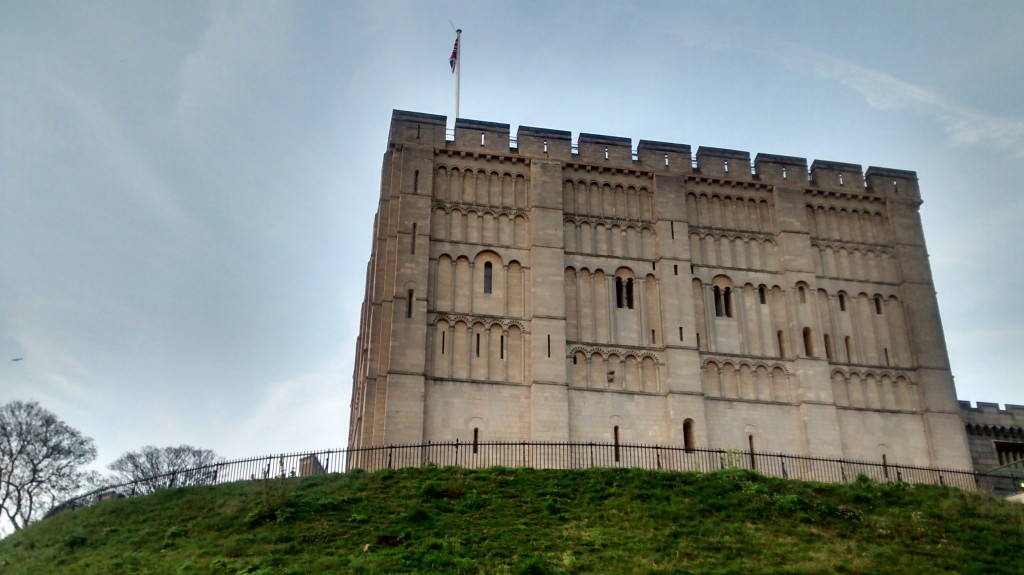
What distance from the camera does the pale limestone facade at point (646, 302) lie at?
3666 cm

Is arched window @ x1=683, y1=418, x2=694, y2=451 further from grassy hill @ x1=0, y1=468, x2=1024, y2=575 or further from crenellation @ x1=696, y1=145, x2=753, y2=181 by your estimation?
crenellation @ x1=696, y1=145, x2=753, y2=181

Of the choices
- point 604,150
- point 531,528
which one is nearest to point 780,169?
point 604,150

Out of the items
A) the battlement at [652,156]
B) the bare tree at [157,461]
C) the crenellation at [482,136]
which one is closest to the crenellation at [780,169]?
→ the battlement at [652,156]

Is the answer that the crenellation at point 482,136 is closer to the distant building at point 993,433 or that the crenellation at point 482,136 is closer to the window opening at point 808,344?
the window opening at point 808,344

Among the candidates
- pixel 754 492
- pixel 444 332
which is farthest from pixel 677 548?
pixel 444 332

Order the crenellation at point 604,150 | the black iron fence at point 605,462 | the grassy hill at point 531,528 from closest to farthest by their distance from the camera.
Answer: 1. the grassy hill at point 531,528
2. the black iron fence at point 605,462
3. the crenellation at point 604,150

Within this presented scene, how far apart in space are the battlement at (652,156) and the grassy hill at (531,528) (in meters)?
16.0

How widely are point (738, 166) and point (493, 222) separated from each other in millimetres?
11441

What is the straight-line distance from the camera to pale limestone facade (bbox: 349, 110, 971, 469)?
36656mm

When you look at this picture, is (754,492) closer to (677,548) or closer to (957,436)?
(677,548)

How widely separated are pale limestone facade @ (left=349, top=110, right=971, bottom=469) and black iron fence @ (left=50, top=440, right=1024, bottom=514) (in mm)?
659

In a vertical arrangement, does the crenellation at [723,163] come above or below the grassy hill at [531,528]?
above

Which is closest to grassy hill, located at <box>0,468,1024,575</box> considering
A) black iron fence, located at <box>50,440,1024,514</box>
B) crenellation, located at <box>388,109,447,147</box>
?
black iron fence, located at <box>50,440,1024,514</box>

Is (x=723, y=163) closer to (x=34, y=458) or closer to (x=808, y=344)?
(x=808, y=344)
